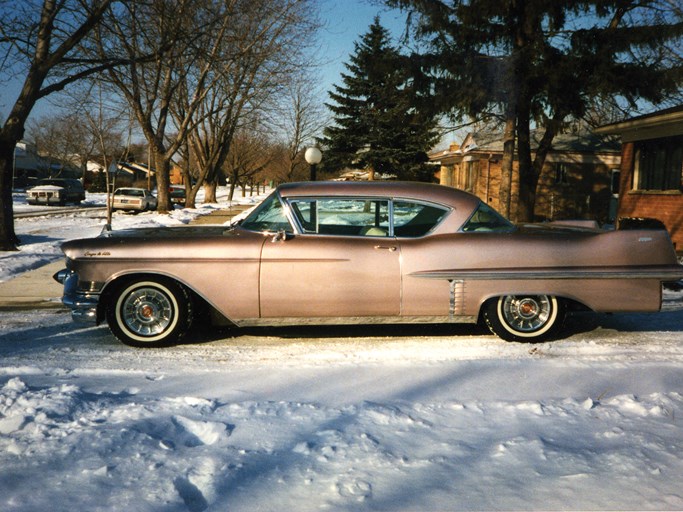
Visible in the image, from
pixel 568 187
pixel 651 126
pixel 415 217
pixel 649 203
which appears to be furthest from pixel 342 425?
pixel 568 187

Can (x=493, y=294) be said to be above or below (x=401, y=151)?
below

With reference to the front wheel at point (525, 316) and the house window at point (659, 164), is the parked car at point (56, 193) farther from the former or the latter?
the front wheel at point (525, 316)

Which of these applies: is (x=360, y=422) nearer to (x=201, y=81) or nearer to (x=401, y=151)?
(x=201, y=81)

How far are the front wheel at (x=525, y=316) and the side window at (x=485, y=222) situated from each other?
0.63 meters

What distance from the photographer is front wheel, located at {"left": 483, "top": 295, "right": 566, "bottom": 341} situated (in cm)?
570

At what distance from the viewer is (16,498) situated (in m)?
2.81

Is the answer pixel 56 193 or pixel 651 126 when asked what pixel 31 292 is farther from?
pixel 56 193

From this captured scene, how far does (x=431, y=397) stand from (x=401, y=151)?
37783 mm

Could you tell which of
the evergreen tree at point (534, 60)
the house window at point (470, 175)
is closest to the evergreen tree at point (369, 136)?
the house window at point (470, 175)

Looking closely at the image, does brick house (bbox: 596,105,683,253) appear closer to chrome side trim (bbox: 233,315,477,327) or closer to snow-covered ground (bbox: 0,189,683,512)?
snow-covered ground (bbox: 0,189,683,512)

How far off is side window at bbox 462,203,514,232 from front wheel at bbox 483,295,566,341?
2.07 feet

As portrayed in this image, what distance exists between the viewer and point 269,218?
19.0 ft

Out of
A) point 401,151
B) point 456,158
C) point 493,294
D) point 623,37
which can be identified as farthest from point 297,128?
point 493,294

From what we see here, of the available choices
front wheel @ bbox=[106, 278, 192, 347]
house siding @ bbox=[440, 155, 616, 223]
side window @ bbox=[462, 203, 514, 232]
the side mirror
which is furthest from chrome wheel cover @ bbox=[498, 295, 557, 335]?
house siding @ bbox=[440, 155, 616, 223]
